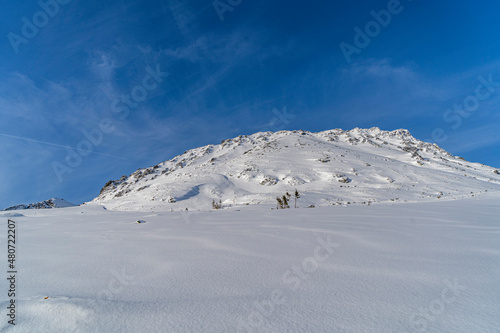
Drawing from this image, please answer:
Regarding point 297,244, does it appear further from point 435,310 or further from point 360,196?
point 360,196

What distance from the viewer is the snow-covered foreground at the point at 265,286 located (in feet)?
4.20

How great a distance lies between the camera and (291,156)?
50.7 m
